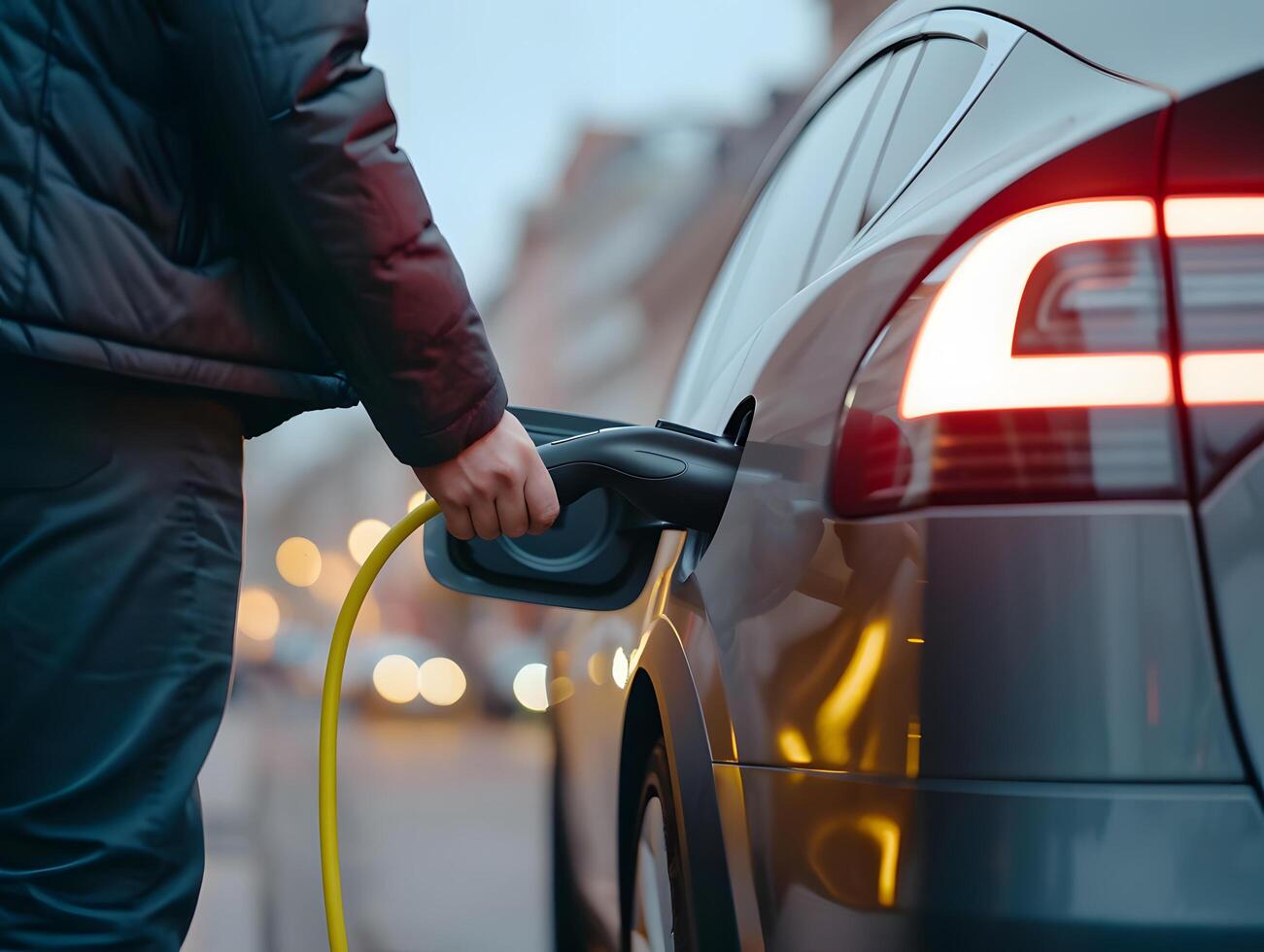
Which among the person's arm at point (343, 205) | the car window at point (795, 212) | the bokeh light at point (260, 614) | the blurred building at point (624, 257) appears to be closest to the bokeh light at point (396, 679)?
the blurred building at point (624, 257)

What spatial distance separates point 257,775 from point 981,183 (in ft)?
30.2

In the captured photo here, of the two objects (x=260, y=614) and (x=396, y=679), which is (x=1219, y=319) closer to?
(x=396, y=679)

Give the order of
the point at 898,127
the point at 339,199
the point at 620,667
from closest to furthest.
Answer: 1. the point at 339,199
2. the point at 898,127
3. the point at 620,667

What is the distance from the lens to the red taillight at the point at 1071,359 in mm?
1127

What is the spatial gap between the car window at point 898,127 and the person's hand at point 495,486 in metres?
0.45

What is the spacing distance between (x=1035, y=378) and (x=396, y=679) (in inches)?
991

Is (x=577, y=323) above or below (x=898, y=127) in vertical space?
above

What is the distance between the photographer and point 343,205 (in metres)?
1.40

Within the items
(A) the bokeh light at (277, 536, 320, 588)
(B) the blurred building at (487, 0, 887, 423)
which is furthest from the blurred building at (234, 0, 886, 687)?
(A) the bokeh light at (277, 536, 320, 588)

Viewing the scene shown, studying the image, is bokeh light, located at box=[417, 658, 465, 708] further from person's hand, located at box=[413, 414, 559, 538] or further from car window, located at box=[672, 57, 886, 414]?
person's hand, located at box=[413, 414, 559, 538]

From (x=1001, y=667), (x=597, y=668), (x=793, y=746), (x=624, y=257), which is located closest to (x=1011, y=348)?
(x=1001, y=667)

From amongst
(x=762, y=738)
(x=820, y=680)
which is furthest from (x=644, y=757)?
(x=820, y=680)

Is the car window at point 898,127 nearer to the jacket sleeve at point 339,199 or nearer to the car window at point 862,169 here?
the car window at point 862,169

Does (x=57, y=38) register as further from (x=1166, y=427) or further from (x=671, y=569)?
(x=1166, y=427)
